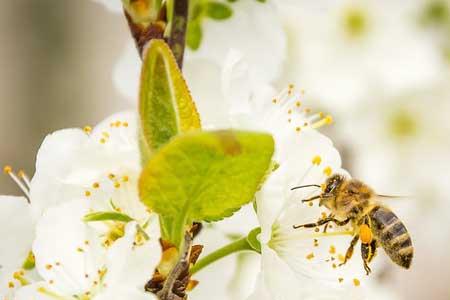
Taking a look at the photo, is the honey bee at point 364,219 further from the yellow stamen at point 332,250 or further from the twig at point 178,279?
the twig at point 178,279

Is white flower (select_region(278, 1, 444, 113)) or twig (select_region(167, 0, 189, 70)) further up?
twig (select_region(167, 0, 189, 70))

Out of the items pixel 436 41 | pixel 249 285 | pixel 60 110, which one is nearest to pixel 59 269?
pixel 249 285

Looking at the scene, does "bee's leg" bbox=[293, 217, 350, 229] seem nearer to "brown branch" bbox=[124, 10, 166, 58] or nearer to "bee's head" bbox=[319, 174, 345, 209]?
"bee's head" bbox=[319, 174, 345, 209]

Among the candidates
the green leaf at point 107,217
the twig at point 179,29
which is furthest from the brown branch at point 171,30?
the green leaf at point 107,217

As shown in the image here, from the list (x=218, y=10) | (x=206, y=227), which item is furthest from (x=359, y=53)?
(x=206, y=227)

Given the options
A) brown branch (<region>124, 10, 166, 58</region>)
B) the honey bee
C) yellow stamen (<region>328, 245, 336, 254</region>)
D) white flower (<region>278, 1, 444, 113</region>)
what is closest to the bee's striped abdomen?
the honey bee

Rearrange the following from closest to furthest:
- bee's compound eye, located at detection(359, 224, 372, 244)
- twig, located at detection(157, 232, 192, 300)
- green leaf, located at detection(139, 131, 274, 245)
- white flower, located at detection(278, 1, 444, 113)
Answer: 1. green leaf, located at detection(139, 131, 274, 245)
2. twig, located at detection(157, 232, 192, 300)
3. bee's compound eye, located at detection(359, 224, 372, 244)
4. white flower, located at detection(278, 1, 444, 113)

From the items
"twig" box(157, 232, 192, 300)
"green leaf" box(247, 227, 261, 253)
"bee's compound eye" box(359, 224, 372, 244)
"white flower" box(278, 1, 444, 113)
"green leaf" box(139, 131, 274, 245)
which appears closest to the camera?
"green leaf" box(139, 131, 274, 245)
